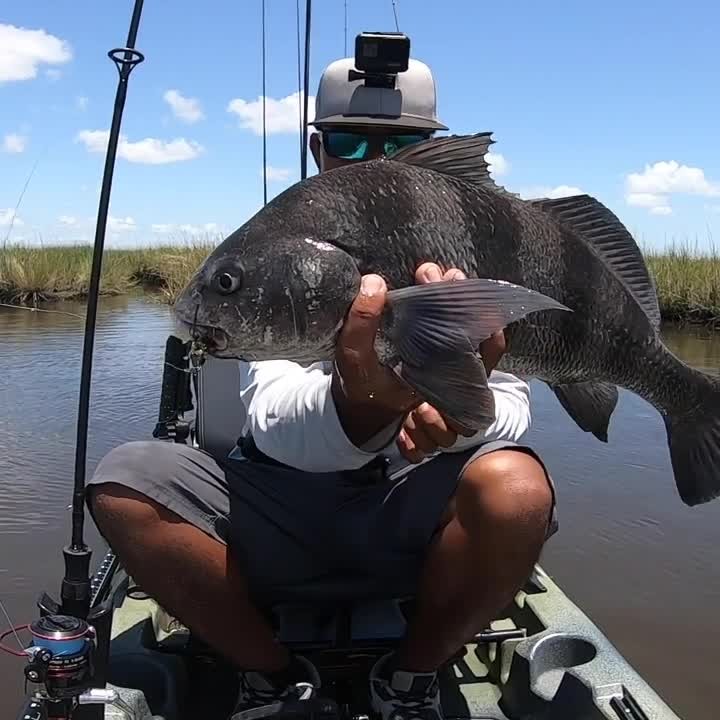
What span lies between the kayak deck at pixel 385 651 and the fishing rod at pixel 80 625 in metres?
0.23

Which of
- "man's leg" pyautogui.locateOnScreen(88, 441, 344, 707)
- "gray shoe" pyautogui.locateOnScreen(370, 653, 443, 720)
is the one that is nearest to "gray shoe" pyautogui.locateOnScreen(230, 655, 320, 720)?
"man's leg" pyautogui.locateOnScreen(88, 441, 344, 707)

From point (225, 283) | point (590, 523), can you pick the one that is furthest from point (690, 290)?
point (225, 283)

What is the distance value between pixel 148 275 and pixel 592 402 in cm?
1907

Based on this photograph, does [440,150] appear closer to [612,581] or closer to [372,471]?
[372,471]

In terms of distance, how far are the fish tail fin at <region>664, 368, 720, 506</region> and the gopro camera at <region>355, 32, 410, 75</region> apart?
3.98 feet

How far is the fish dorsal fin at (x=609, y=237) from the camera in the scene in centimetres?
174

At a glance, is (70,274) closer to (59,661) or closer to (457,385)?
(59,661)

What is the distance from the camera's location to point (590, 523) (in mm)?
4172

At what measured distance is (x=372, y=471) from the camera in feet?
6.73

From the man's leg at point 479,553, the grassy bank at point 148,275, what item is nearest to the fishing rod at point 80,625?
the man's leg at point 479,553

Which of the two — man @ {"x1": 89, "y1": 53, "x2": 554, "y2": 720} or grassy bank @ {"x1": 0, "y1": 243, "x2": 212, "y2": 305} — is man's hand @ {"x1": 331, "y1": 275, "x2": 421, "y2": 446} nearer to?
man @ {"x1": 89, "y1": 53, "x2": 554, "y2": 720}

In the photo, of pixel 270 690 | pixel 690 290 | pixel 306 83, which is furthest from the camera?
pixel 690 290

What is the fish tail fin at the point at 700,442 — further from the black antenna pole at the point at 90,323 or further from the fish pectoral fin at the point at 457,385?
the black antenna pole at the point at 90,323

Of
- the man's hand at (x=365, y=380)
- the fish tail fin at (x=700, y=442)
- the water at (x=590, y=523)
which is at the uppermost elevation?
the man's hand at (x=365, y=380)
